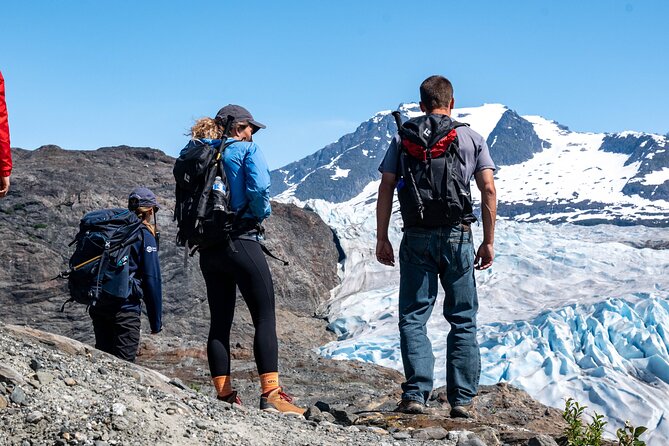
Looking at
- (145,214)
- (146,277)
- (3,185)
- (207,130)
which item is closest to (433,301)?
(207,130)

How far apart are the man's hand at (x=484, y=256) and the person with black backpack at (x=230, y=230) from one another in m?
1.19

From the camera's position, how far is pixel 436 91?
16.6ft

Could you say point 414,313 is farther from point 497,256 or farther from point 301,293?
point 497,256

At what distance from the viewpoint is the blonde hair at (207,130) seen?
500 cm

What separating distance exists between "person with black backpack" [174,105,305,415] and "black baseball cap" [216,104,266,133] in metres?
0.09

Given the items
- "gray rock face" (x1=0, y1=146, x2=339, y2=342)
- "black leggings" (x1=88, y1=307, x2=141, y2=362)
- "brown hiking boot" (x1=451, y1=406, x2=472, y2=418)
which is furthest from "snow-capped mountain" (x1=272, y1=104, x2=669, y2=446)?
"black leggings" (x1=88, y1=307, x2=141, y2=362)

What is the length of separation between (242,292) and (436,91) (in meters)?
1.53

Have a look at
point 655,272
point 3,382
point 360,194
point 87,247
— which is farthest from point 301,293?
point 360,194

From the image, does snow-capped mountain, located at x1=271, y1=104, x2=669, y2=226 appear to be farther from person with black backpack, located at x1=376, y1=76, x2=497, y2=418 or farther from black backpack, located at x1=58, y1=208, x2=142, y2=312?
black backpack, located at x1=58, y1=208, x2=142, y2=312

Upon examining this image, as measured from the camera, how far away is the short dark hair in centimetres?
505

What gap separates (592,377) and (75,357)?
11.1 m

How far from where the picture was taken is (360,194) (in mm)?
195375

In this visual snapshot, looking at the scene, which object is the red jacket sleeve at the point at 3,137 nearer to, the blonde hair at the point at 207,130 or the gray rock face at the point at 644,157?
the blonde hair at the point at 207,130

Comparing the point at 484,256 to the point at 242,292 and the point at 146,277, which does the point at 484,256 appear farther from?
the point at 146,277
